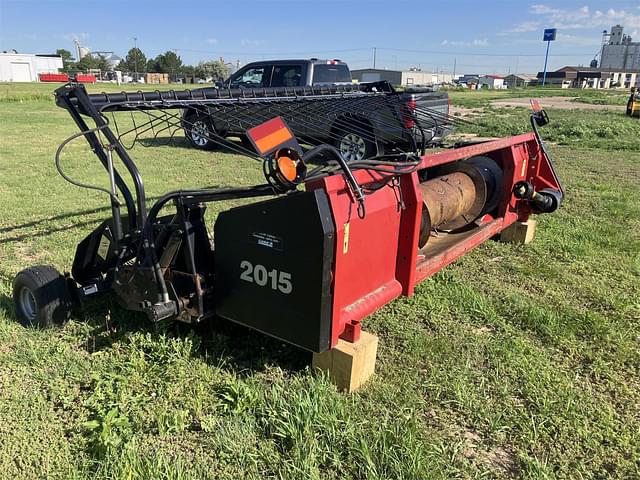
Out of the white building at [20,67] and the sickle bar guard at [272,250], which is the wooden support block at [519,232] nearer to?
the sickle bar guard at [272,250]

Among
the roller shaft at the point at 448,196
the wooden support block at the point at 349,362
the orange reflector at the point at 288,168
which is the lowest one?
the wooden support block at the point at 349,362

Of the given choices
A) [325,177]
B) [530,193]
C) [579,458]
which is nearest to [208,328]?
[325,177]

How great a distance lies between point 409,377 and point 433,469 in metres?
0.66

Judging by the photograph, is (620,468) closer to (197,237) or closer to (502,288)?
(502,288)

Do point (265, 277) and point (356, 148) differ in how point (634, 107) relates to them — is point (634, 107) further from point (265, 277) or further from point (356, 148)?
point (265, 277)

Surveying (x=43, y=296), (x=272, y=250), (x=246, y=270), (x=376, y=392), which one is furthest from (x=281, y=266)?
(x=43, y=296)

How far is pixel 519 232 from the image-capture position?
4770 millimetres

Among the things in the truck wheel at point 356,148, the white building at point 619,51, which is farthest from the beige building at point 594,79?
the truck wheel at point 356,148

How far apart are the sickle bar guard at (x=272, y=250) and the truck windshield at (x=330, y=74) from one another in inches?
279

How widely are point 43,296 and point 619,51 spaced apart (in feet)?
441

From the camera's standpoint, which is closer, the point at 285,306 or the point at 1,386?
the point at 285,306

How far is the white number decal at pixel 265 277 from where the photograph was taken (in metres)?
2.29

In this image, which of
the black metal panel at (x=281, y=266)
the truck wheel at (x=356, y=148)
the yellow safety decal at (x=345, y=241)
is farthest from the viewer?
the truck wheel at (x=356, y=148)

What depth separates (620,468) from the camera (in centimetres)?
211
